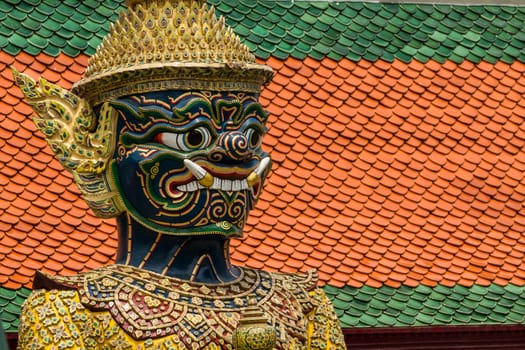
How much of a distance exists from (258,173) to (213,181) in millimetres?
240

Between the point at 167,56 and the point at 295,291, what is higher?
the point at 167,56

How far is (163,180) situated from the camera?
930cm

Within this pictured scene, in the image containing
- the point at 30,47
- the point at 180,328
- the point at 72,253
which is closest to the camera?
the point at 180,328

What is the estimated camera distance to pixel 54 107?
9555mm

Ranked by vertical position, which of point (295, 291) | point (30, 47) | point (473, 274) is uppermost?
point (295, 291)

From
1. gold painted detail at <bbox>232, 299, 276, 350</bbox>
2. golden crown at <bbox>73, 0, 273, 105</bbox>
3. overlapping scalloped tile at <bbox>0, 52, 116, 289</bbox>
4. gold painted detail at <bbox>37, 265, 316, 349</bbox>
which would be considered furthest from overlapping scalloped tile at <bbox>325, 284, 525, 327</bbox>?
gold painted detail at <bbox>232, 299, 276, 350</bbox>

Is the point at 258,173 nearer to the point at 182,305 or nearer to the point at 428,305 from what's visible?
the point at 182,305

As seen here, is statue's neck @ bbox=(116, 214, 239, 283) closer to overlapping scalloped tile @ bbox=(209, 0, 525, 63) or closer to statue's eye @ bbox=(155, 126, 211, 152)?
statue's eye @ bbox=(155, 126, 211, 152)

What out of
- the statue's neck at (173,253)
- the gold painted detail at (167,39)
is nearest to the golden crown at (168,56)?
the gold painted detail at (167,39)

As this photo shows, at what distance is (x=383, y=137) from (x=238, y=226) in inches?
228

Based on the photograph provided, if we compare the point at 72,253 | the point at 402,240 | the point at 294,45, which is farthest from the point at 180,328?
the point at 294,45

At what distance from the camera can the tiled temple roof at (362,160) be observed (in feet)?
45.8

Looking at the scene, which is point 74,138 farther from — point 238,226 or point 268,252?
point 268,252

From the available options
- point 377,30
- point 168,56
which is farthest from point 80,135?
point 377,30
